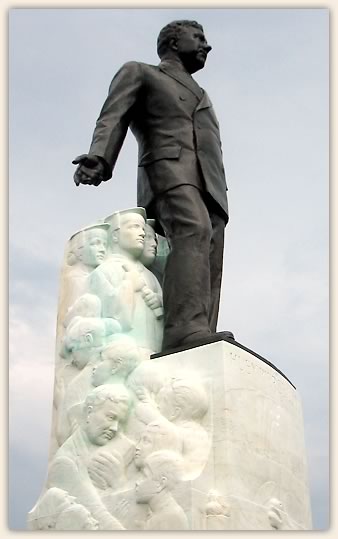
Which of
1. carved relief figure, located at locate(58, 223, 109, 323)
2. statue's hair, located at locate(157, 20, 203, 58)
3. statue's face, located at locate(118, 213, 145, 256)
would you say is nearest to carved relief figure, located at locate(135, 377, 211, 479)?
carved relief figure, located at locate(58, 223, 109, 323)

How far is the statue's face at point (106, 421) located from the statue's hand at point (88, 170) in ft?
6.25

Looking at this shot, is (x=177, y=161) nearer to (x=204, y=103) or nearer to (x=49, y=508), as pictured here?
(x=204, y=103)

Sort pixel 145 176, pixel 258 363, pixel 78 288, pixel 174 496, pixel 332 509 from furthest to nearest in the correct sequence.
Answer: pixel 145 176, pixel 78 288, pixel 258 363, pixel 332 509, pixel 174 496

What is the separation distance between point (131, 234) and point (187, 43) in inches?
74.4

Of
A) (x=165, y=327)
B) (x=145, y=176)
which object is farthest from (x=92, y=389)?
(x=145, y=176)

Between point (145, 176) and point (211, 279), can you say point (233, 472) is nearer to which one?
point (211, 279)

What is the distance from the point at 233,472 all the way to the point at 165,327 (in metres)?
1.44

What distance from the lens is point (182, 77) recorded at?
27.6 ft

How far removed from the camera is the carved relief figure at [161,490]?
614 cm

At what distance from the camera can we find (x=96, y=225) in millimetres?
7945

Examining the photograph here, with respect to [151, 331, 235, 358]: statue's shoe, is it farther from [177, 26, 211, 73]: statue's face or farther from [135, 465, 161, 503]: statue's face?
[177, 26, 211, 73]: statue's face

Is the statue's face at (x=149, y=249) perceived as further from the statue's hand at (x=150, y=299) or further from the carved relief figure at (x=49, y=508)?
the carved relief figure at (x=49, y=508)

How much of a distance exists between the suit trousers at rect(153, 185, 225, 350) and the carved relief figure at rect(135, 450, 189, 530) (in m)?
1.14

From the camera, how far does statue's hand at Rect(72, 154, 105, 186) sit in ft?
25.4
